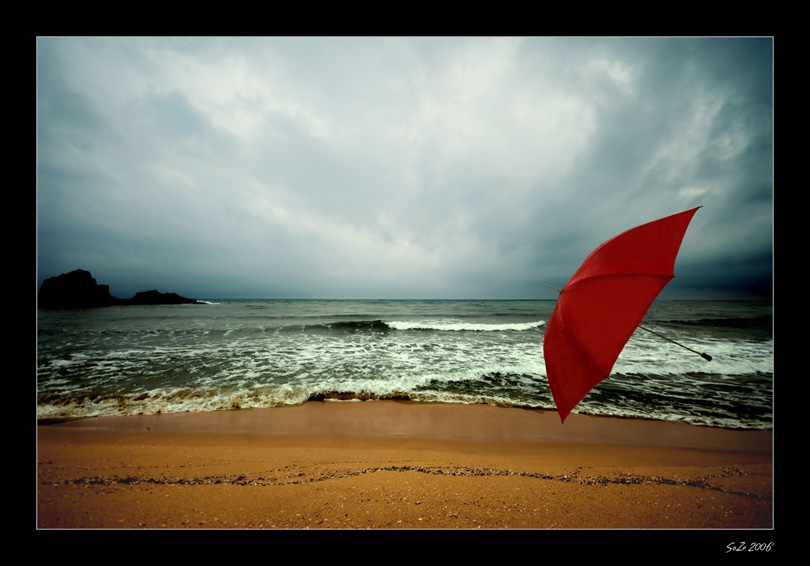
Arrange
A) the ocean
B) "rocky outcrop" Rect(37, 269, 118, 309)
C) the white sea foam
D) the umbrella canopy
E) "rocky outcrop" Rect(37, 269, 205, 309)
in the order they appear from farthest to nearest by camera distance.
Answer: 1. "rocky outcrop" Rect(37, 269, 118, 309)
2. "rocky outcrop" Rect(37, 269, 205, 309)
3. the white sea foam
4. the ocean
5. the umbrella canopy

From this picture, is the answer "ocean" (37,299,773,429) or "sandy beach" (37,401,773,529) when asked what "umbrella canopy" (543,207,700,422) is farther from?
"ocean" (37,299,773,429)

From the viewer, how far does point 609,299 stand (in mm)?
A: 1746

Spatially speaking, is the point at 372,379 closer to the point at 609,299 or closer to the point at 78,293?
the point at 609,299

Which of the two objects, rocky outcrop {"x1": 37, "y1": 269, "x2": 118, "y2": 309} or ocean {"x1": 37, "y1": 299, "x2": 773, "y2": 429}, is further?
rocky outcrop {"x1": 37, "y1": 269, "x2": 118, "y2": 309}

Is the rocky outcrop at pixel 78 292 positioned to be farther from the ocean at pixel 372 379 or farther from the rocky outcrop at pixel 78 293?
the ocean at pixel 372 379

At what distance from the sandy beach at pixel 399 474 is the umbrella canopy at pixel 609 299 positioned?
1.59m

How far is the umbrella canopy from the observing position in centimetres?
170

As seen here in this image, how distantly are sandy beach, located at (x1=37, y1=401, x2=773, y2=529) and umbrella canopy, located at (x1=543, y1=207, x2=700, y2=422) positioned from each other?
159 cm

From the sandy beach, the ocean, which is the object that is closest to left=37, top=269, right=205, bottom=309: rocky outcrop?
the ocean

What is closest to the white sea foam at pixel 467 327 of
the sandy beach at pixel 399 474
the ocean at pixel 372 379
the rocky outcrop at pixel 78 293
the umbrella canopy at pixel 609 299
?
the ocean at pixel 372 379

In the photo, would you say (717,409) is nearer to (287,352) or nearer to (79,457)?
(79,457)

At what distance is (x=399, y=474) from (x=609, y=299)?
2.80m

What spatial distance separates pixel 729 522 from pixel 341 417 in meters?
4.82
